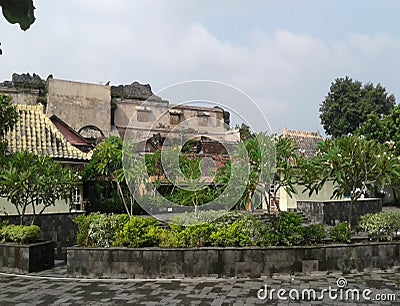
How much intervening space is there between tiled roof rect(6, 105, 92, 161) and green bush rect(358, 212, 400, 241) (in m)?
8.62

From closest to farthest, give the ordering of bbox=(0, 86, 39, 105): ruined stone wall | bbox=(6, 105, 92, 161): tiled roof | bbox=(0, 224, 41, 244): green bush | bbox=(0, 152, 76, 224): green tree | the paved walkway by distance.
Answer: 1. the paved walkway
2. bbox=(0, 224, 41, 244): green bush
3. bbox=(0, 152, 76, 224): green tree
4. bbox=(6, 105, 92, 161): tiled roof
5. bbox=(0, 86, 39, 105): ruined stone wall

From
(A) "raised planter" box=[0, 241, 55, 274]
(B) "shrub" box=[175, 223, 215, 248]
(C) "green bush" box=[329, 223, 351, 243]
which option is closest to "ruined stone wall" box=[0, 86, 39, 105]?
(A) "raised planter" box=[0, 241, 55, 274]

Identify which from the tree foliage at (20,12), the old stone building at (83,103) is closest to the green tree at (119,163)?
the old stone building at (83,103)

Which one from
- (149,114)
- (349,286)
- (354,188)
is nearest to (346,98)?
(149,114)

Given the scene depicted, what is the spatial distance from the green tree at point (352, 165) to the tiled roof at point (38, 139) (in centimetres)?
762

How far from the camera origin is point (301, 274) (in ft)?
25.6

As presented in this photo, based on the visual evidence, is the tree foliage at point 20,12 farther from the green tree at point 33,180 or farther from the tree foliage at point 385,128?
the tree foliage at point 385,128

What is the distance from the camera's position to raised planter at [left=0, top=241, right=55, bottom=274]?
27.2 ft

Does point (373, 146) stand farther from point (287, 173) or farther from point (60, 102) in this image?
point (60, 102)

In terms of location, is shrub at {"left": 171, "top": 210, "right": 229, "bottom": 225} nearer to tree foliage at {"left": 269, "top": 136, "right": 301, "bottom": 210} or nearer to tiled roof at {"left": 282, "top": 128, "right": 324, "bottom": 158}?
tree foliage at {"left": 269, "top": 136, "right": 301, "bottom": 210}

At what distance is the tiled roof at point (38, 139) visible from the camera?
12695mm

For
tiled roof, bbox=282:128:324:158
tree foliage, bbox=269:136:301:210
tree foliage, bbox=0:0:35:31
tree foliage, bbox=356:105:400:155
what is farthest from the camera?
tree foliage, bbox=356:105:400:155

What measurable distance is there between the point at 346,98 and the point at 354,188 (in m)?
24.4

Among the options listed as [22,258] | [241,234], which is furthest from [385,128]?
[22,258]
